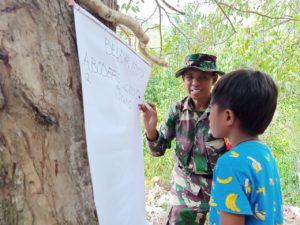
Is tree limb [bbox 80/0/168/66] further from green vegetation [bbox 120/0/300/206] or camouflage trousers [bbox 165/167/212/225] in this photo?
green vegetation [bbox 120/0/300/206]

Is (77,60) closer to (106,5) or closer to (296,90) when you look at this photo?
(106,5)

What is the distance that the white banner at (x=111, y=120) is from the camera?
776mm

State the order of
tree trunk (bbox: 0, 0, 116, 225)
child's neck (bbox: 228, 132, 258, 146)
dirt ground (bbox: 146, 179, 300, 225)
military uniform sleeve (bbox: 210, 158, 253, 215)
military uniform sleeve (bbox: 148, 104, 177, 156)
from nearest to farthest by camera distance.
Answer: tree trunk (bbox: 0, 0, 116, 225) → military uniform sleeve (bbox: 210, 158, 253, 215) → child's neck (bbox: 228, 132, 258, 146) → military uniform sleeve (bbox: 148, 104, 177, 156) → dirt ground (bbox: 146, 179, 300, 225)

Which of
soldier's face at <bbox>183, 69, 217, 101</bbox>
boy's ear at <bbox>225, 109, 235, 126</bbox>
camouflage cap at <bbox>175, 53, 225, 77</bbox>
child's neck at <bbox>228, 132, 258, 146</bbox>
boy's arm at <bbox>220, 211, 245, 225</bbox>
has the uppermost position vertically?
camouflage cap at <bbox>175, 53, 225, 77</bbox>

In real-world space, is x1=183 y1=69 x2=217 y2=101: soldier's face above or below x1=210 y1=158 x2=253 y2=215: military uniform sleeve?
above

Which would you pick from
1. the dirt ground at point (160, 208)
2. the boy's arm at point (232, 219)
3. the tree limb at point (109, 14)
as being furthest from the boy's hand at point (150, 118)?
the dirt ground at point (160, 208)

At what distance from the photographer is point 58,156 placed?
2.26 ft

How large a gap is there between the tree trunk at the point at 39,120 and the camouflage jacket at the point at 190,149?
1.00 m

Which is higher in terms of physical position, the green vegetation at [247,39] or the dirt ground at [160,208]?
the green vegetation at [247,39]

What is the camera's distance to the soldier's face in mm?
1713

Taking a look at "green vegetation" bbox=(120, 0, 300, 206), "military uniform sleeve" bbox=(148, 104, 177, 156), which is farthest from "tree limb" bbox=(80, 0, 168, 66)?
"green vegetation" bbox=(120, 0, 300, 206)

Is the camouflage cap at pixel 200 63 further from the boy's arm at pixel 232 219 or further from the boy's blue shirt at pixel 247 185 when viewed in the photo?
the boy's arm at pixel 232 219

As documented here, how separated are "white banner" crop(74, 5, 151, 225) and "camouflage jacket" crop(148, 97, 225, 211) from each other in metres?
0.60

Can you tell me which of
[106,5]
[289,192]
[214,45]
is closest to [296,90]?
[214,45]
